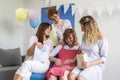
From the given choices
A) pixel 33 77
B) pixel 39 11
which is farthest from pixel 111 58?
pixel 39 11

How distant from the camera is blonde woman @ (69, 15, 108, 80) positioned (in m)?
2.71

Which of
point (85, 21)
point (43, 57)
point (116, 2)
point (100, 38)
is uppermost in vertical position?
point (116, 2)

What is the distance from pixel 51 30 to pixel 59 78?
71cm

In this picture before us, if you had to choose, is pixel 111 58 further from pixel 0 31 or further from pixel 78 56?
pixel 0 31

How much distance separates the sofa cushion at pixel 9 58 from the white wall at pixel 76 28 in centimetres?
59

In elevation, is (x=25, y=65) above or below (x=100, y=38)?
below

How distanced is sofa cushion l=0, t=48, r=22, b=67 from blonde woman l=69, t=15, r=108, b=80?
5.95 ft

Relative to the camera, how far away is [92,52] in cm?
282

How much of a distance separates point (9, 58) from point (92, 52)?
6.48ft

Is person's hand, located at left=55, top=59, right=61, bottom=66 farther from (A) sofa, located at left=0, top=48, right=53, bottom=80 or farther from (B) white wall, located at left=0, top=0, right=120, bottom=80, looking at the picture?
(A) sofa, located at left=0, top=48, right=53, bottom=80

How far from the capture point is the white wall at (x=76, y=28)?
11.8 feet

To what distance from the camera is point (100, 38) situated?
280 centimetres

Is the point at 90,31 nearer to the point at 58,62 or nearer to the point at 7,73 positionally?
the point at 58,62

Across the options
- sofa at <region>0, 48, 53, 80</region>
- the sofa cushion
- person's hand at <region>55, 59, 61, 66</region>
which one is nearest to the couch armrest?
sofa at <region>0, 48, 53, 80</region>
